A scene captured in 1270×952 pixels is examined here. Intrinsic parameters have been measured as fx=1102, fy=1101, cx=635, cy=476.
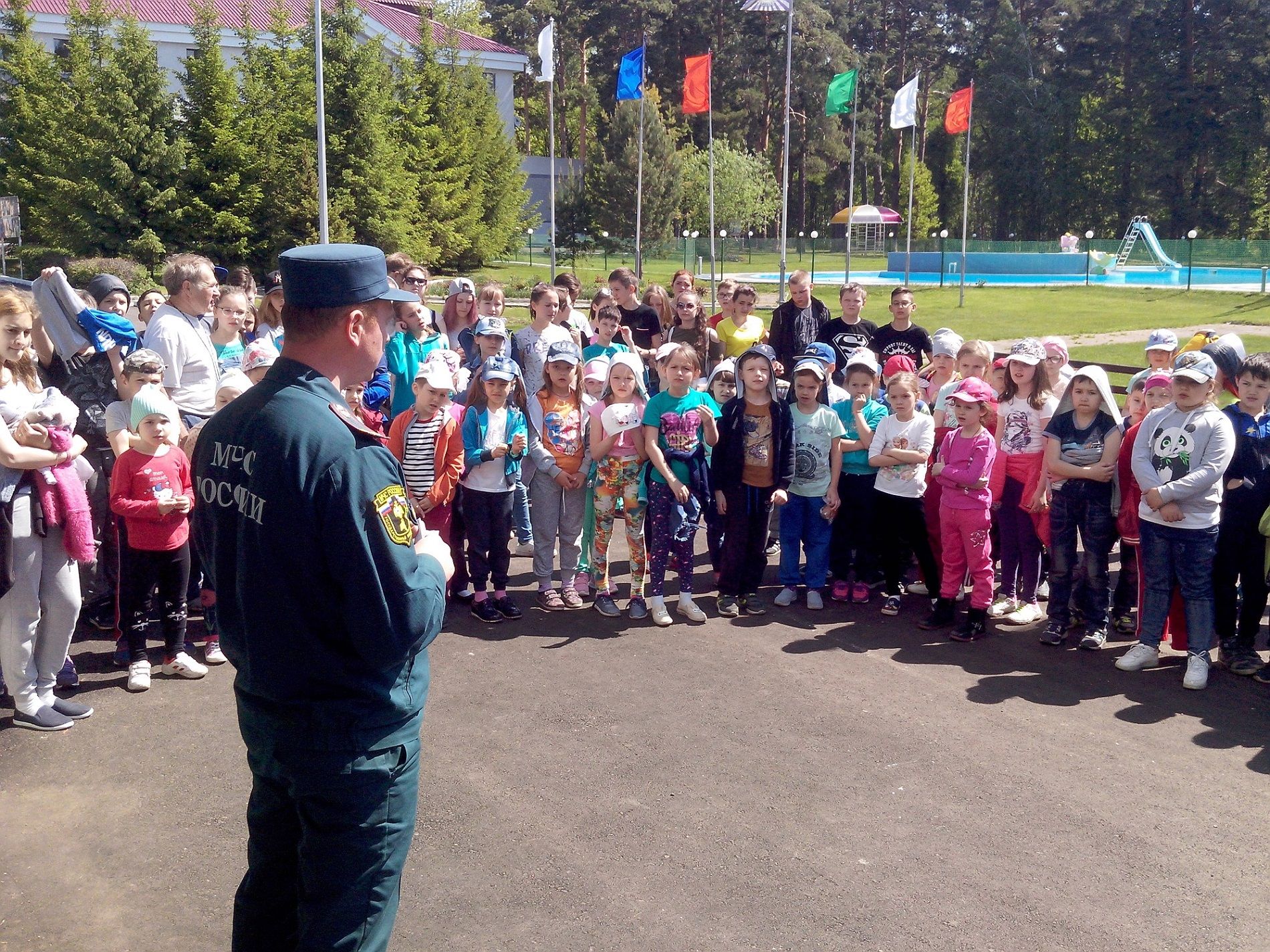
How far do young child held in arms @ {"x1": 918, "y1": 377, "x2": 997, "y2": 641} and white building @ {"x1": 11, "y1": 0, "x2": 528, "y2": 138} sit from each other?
41521 millimetres

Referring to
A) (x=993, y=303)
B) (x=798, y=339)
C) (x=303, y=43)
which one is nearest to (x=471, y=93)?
(x=303, y=43)

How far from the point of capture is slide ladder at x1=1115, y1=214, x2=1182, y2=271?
5131 centimetres

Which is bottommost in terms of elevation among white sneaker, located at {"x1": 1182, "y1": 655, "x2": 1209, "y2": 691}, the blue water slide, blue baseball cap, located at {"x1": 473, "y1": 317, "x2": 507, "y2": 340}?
white sneaker, located at {"x1": 1182, "y1": 655, "x2": 1209, "y2": 691}

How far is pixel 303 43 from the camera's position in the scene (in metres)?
37.2

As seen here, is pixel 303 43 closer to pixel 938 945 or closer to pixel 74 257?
pixel 74 257

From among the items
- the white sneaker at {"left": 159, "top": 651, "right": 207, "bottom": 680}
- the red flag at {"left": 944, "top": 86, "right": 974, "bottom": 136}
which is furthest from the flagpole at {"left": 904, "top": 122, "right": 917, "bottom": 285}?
the white sneaker at {"left": 159, "top": 651, "right": 207, "bottom": 680}

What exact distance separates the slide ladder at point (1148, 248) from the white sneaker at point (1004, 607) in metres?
49.3

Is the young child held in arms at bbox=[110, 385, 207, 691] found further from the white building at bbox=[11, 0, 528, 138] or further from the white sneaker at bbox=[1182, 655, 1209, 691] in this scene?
the white building at bbox=[11, 0, 528, 138]

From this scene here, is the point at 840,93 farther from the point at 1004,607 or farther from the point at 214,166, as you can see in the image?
the point at 1004,607

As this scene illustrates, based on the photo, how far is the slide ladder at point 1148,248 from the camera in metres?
51.3

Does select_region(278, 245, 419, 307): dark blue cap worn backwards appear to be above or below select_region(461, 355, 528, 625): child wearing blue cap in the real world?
above

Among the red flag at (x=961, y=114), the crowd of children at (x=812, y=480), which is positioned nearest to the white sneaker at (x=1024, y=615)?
the crowd of children at (x=812, y=480)

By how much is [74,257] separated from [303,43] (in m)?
10.4

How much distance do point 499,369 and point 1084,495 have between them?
154 inches
